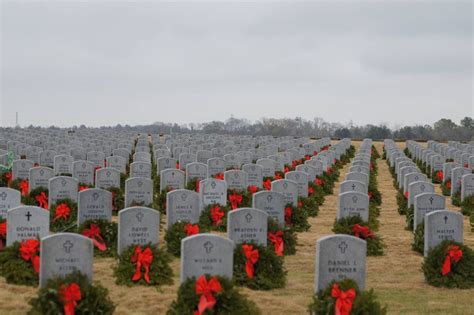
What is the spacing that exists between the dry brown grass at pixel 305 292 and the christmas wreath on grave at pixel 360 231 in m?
0.24

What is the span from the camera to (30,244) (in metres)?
9.88

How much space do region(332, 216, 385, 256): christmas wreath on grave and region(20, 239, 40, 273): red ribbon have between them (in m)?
5.42

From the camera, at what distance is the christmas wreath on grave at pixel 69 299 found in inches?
310

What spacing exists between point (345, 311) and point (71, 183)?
27.1 ft

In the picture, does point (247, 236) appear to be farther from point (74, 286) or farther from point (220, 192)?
point (220, 192)

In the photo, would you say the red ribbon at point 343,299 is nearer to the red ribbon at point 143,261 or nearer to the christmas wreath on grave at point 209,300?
the christmas wreath on grave at point 209,300

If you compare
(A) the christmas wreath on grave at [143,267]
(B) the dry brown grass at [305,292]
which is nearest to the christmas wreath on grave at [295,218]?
(B) the dry brown grass at [305,292]

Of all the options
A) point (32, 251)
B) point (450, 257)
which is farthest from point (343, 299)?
point (32, 251)

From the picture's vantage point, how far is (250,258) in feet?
33.0

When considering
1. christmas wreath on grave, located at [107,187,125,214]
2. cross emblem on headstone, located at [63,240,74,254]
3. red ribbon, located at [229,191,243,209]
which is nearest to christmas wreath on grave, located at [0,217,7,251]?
cross emblem on headstone, located at [63,240,74,254]

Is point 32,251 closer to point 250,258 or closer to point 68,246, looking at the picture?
point 68,246

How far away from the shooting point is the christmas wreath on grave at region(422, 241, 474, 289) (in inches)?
420

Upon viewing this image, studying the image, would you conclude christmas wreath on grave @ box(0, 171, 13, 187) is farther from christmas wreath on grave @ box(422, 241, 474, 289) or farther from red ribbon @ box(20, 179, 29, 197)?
christmas wreath on grave @ box(422, 241, 474, 289)

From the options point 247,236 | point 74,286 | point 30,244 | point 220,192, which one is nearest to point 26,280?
point 30,244
